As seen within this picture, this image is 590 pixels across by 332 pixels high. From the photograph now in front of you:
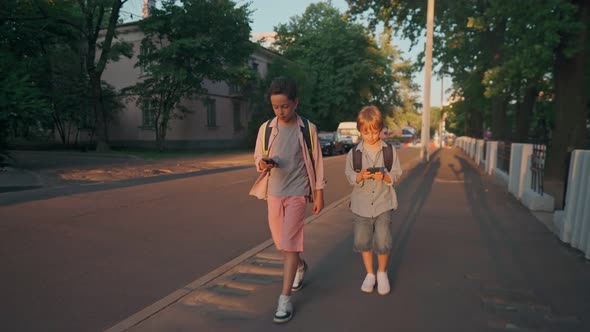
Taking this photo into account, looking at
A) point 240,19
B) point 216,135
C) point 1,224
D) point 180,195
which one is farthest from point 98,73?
point 1,224

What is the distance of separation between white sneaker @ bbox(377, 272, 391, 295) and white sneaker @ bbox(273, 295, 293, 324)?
0.95 meters

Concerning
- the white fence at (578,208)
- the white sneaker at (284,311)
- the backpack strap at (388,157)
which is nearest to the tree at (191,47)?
the white fence at (578,208)

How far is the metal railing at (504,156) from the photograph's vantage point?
500 inches

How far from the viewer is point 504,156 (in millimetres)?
13336

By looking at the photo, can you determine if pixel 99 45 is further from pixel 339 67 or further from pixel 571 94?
pixel 339 67

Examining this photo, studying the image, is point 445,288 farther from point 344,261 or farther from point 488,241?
point 488,241

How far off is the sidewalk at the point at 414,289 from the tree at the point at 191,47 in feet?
60.9

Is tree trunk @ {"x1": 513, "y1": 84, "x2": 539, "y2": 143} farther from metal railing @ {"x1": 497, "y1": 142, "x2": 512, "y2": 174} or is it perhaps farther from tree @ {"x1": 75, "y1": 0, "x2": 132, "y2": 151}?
tree @ {"x1": 75, "y1": 0, "x2": 132, "y2": 151}

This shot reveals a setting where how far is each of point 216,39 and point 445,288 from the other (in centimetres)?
2146

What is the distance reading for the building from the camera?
95.9ft

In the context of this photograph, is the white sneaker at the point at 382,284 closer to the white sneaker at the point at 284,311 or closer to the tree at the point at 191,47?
the white sneaker at the point at 284,311

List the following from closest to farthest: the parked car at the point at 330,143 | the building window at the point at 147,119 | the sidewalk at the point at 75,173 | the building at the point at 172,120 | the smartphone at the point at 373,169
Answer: the smartphone at the point at 373,169 → the sidewalk at the point at 75,173 → the building window at the point at 147,119 → the parked car at the point at 330,143 → the building at the point at 172,120

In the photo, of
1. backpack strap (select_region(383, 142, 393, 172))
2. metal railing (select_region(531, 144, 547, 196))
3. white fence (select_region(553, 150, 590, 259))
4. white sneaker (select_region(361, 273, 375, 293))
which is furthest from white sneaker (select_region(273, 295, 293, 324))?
metal railing (select_region(531, 144, 547, 196))

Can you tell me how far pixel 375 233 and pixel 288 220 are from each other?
0.92 m
